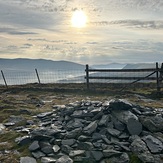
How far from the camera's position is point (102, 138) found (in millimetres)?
9508

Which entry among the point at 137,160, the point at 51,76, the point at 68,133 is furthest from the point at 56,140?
the point at 51,76

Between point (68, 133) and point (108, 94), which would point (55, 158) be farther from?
point (108, 94)

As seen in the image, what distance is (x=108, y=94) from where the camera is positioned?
21.9 m

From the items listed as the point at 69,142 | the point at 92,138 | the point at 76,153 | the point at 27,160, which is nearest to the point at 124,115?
the point at 92,138

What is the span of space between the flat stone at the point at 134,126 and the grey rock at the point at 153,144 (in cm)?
44

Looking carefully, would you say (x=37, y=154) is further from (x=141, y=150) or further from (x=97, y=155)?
(x=141, y=150)

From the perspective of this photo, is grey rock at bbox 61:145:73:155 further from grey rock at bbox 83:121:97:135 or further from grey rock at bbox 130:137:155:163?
grey rock at bbox 130:137:155:163

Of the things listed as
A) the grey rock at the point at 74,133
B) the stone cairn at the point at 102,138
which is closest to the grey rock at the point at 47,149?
the stone cairn at the point at 102,138

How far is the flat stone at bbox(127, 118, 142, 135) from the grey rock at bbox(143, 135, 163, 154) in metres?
0.44

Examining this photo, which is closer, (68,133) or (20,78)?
(68,133)

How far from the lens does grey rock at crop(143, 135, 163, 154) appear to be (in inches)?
349

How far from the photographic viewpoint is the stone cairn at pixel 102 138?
28.6ft

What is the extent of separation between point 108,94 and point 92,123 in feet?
38.5

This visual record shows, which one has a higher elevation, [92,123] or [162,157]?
[92,123]
